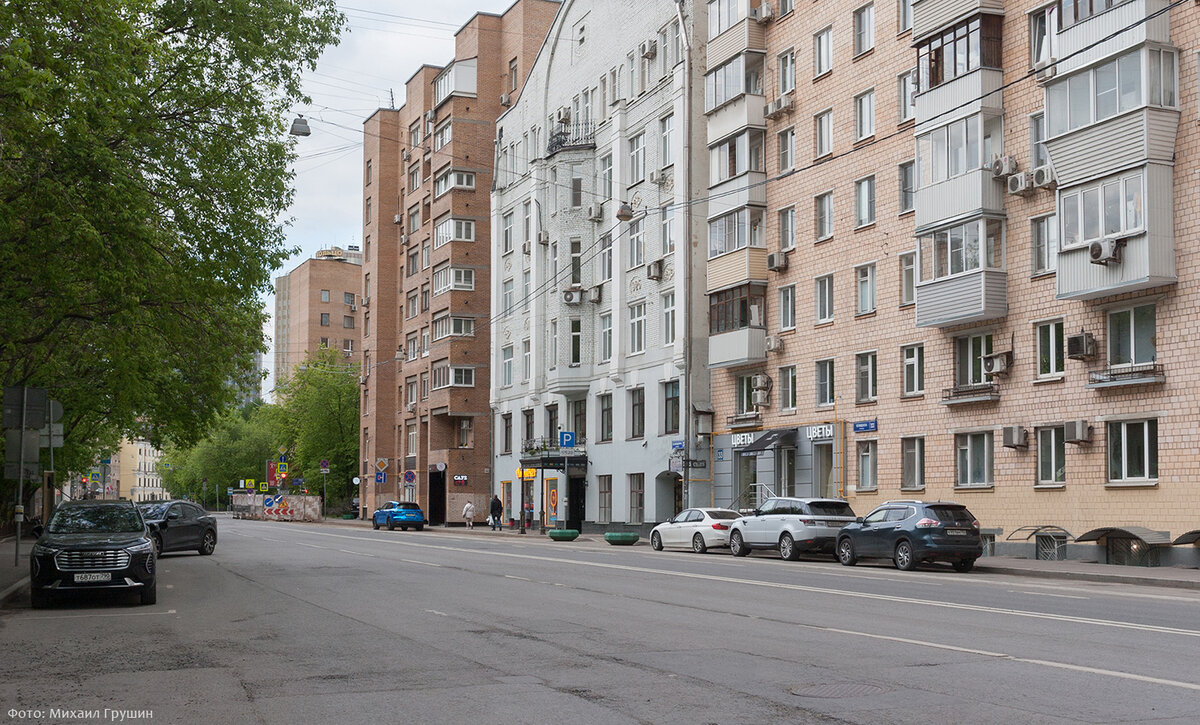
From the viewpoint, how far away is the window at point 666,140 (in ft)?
154

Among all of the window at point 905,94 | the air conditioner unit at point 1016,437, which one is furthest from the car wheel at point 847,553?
the window at point 905,94

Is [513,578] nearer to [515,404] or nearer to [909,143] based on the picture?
[909,143]

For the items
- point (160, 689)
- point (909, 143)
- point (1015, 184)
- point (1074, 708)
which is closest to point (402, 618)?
point (160, 689)

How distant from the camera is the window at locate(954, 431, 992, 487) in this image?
31812 mm

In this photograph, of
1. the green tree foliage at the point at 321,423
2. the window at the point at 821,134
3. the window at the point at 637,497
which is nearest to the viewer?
the window at the point at 821,134

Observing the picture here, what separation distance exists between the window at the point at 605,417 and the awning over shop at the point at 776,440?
12454 mm

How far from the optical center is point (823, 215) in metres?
39.4

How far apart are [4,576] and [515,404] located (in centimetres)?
3909

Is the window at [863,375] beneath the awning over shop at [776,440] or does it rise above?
above

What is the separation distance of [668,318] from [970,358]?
16.1 meters

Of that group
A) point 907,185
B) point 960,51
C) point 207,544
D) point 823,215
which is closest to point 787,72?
point 823,215

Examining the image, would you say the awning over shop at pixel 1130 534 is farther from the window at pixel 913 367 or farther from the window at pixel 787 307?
the window at pixel 787 307

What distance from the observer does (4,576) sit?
891 inches

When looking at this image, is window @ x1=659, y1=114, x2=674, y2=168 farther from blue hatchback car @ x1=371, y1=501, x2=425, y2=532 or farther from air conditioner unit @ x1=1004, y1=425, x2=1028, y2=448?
blue hatchback car @ x1=371, y1=501, x2=425, y2=532
